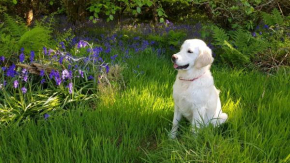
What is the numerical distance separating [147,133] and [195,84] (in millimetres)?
722

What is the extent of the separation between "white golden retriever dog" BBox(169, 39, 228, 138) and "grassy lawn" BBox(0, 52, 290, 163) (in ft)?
0.71

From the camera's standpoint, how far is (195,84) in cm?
269

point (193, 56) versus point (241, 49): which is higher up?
point (193, 56)

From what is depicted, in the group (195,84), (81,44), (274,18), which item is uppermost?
(274,18)

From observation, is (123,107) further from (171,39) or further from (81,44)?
(171,39)

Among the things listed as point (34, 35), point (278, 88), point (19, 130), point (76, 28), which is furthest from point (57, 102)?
point (76, 28)

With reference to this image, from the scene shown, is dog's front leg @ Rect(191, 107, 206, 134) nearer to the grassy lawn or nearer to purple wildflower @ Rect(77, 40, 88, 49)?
the grassy lawn

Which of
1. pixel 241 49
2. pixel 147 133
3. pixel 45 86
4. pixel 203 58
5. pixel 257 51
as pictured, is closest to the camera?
pixel 203 58

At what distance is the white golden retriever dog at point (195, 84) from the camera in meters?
2.66

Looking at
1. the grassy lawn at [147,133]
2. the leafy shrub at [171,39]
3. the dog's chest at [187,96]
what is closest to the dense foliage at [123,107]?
the grassy lawn at [147,133]

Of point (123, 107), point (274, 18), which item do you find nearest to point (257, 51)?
point (274, 18)

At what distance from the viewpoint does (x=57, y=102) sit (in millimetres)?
3312

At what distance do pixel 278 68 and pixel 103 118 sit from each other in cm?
338

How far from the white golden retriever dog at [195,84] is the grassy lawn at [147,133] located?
0.71ft
